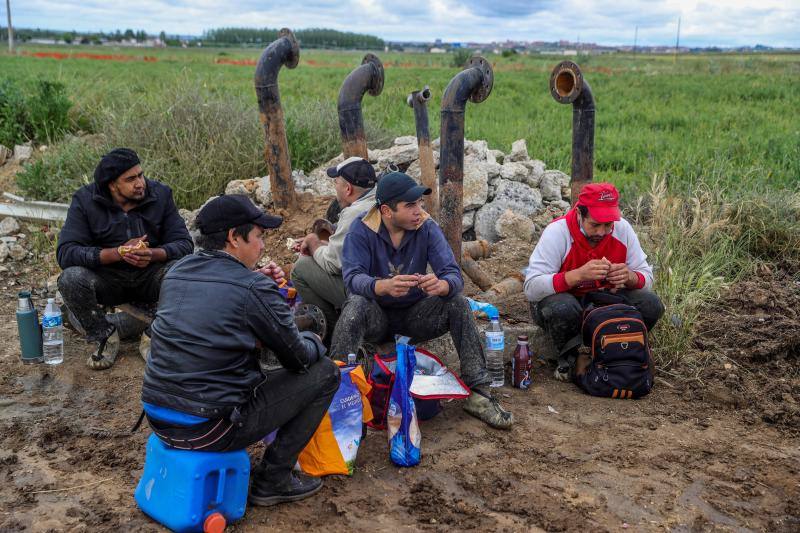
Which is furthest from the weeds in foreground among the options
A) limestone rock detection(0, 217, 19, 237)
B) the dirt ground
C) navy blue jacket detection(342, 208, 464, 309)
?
limestone rock detection(0, 217, 19, 237)

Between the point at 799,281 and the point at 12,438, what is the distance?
19.7 feet

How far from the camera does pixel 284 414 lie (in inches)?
134

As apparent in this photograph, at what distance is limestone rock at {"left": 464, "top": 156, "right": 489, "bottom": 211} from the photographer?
290 inches

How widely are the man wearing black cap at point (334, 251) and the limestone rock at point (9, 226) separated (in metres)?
4.44

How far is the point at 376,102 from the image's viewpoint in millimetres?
15328

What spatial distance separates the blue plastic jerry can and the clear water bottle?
1.99 m

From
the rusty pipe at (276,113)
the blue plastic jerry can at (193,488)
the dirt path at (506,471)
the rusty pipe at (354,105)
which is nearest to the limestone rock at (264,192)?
the rusty pipe at (276,113)

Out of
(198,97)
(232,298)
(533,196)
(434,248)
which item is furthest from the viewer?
(198,97)

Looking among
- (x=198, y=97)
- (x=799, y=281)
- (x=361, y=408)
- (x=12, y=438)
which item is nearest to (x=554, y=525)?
(x=361, y=408)

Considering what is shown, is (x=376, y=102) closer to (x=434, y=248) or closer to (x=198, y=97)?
(x=198, y=97)

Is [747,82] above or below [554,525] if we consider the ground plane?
above

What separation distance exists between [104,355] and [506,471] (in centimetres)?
306

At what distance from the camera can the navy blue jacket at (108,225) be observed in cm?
520

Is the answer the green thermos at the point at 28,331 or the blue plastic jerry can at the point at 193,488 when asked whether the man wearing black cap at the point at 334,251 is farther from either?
the blue plastic jerry can at the point at 193,488
